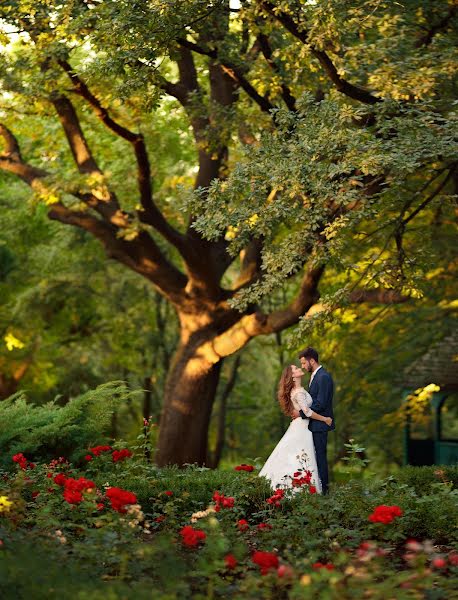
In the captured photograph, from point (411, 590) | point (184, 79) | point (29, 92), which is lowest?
point (411, 590)

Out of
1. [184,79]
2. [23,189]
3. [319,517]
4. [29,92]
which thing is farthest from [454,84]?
[23,189]

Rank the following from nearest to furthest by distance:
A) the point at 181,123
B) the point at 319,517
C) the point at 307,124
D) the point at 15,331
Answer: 1. the point at 319,517
2. the point at 307,124
3. the point at 181,123
4. the point at 15,331

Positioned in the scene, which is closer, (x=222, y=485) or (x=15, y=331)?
(x=222, y=485)

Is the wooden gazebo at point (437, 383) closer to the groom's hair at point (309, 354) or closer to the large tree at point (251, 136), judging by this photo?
the large tree at point (251, 136)

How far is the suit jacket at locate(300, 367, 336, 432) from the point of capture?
35.7 feet

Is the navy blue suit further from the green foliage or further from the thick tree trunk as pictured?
the thick tree trunk

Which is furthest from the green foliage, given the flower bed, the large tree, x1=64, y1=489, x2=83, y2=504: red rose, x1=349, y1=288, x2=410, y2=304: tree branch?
x1=349, y1=288, x2=410, y2=304: tree branch

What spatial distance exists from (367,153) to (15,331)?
18563 mm

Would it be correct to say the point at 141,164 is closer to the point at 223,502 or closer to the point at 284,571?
the point at 223,502

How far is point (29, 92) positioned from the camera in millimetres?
15695

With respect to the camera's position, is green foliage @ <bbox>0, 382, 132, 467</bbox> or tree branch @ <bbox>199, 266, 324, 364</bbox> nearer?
green foliage @ <bbox>0, 382, 132, 467</bbox>

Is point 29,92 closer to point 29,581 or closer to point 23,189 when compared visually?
point 29,581

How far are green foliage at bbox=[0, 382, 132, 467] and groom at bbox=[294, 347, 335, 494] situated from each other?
221 centimetres

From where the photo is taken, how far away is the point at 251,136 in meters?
17.7
